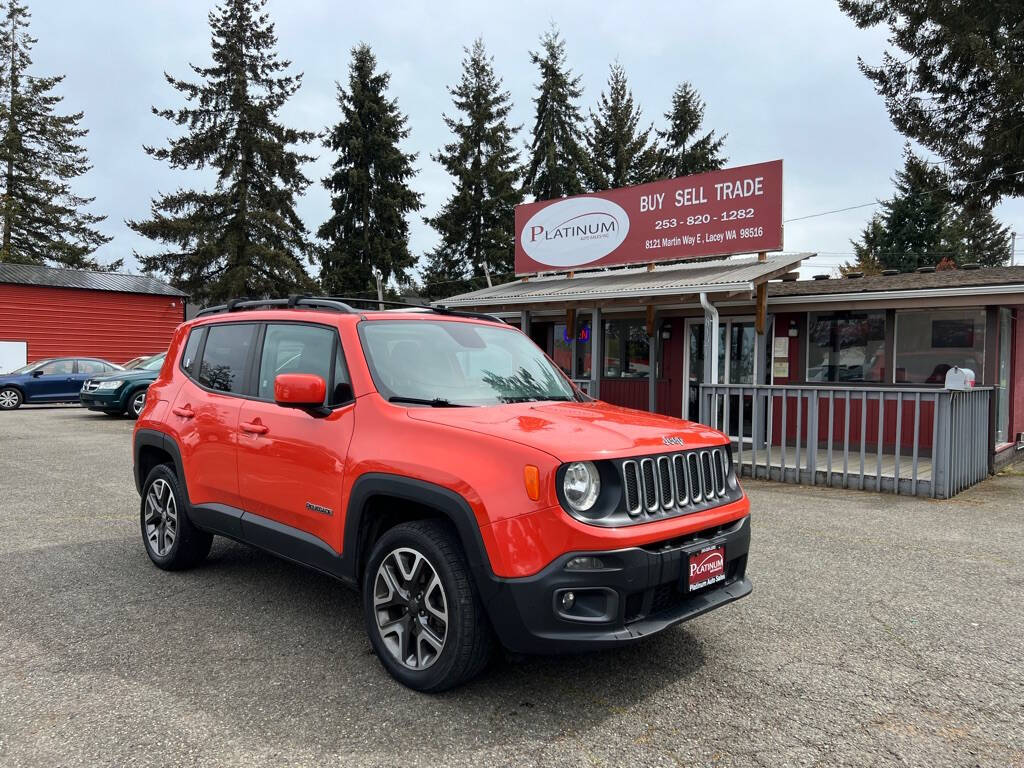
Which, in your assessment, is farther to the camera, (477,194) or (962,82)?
(477,194)

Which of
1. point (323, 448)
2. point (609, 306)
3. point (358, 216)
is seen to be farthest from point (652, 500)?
point (358, 216)

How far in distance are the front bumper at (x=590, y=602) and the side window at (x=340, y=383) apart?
135 cm

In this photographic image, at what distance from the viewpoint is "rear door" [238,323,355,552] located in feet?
11.5

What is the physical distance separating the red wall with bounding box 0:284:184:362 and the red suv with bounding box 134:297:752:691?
2426cm

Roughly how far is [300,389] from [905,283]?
11.1 m

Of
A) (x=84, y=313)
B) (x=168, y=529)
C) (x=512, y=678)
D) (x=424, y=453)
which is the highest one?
(x=84, y=313)

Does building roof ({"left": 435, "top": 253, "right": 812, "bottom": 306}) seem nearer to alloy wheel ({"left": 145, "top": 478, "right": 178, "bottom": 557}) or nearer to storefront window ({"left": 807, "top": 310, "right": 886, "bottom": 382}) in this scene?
storefront window ({"left": 807, "top": 310, "right": 886, "bottom": 382})

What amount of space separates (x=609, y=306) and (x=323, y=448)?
387 inches

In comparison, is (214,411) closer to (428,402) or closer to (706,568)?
(428,402)

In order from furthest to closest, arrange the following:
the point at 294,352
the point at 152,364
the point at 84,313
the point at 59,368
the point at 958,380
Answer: the point at 84,313
the point at 59,368
the point at 152,364
the point at 958,380
the point at 294,352

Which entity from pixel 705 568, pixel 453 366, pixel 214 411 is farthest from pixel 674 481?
pixel 214 411

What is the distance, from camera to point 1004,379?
36.3ft

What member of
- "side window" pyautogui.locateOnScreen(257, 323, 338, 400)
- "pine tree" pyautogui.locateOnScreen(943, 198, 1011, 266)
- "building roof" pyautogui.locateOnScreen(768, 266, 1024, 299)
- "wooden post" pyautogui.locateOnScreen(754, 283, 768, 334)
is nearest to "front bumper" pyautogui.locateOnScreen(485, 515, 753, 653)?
"side window" pyautogui.locateOnScreen(257, 323, 338, 400)

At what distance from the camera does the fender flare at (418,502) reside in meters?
2.85
